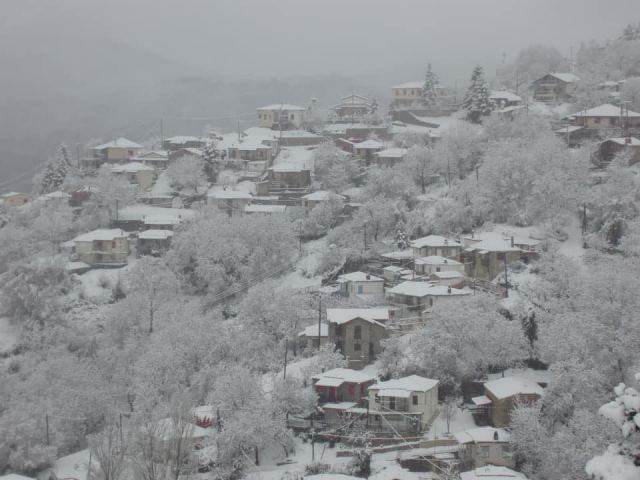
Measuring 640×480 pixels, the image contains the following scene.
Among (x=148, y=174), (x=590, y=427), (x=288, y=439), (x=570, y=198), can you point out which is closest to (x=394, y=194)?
(x=570, y=198)

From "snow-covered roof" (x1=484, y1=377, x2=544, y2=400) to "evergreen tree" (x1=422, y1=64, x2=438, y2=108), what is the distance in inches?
1898

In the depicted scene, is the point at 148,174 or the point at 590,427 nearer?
the point at 590,427

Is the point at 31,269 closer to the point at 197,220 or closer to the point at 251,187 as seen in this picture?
the point at 197,220

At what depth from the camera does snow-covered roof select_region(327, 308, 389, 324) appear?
3519 centimetres

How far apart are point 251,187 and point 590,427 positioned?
141 feet

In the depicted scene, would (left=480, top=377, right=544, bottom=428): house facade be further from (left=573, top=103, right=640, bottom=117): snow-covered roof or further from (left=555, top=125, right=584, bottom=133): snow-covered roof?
(left=573, top=103, right=640, bottom=117): snow-covered roof

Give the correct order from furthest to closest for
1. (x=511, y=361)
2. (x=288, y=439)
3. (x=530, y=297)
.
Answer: (x=530, y=297)
(x=511, y=361)
(x=288, y=439)

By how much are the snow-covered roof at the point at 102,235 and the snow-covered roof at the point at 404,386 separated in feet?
96.4

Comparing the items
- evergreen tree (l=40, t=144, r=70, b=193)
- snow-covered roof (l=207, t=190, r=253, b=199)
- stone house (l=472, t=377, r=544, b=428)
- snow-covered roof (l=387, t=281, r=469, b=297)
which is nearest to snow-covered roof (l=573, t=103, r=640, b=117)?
snow-covered roof (l=207, t=190, r=253, b=199)

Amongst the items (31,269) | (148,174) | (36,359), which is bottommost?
(36,359)

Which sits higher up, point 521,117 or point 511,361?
point 521,117

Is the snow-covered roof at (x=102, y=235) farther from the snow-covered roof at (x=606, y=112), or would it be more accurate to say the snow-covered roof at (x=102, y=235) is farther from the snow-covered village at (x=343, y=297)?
the snow-covered roof at (x=606, y=112)

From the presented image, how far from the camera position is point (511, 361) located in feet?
104

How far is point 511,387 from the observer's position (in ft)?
95.8
